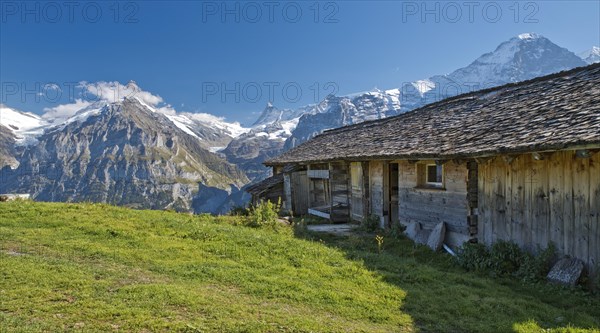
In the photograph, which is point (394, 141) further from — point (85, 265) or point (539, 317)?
point (85, 265)

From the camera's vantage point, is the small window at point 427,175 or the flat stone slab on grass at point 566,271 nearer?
the flat stone slab on grass at point 566,271

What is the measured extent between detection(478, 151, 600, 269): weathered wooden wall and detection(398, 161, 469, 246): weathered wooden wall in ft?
2.30

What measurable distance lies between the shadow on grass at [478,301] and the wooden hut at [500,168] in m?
1.23

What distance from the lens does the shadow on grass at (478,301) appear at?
615 cm

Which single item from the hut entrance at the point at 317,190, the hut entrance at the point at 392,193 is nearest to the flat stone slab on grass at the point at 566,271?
the hut entrance at the point at 392,193

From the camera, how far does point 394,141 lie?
52.4 feet

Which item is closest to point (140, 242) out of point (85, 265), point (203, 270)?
point (85, 265)

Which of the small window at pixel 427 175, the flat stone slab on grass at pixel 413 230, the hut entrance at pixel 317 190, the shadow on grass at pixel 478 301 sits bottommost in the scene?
the shadow on grass at pixel 478 301

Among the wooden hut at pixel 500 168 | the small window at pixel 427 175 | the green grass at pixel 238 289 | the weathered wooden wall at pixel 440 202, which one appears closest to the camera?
the green grass at pixel 238 289

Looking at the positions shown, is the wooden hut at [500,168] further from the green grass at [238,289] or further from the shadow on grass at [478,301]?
the green grass at [238,289]

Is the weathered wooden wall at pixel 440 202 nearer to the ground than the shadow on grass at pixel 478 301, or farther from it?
farther from it

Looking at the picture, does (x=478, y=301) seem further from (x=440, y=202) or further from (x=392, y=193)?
(x=392, y=193)

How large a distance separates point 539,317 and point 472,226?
15.9 ft

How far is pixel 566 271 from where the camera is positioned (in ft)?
26.6
